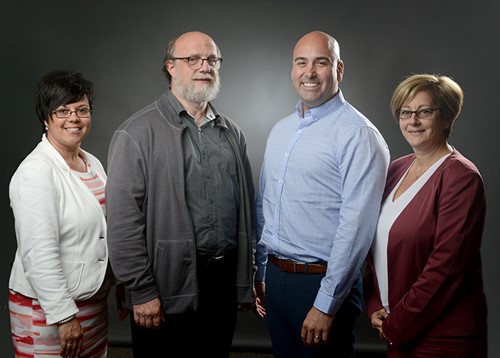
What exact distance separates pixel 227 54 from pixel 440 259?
2274 mm

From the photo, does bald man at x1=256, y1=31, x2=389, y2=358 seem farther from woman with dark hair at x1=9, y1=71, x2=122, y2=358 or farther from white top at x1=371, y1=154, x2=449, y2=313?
woman with dark hair at x1=9, y1=71, x2=122, y2=358

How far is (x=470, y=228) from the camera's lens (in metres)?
1.98

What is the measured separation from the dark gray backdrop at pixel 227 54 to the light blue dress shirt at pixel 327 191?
1319 mm

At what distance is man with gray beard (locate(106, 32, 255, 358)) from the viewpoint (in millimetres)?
2344

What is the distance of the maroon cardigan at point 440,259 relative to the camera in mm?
1976

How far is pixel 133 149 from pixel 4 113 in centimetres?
190

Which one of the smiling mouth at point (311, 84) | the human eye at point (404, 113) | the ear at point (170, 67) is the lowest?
the human eye at point (404, 113)

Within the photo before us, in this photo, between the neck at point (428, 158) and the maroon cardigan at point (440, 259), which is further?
the neck at point (428, 158)

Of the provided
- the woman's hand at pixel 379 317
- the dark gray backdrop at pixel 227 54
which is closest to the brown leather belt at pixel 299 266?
the woman's hand at pixel 379 317

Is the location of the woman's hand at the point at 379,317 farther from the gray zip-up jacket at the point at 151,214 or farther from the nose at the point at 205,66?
the nose at the point at 205,66

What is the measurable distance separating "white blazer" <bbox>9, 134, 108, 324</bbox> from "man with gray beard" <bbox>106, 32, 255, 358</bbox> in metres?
0.09

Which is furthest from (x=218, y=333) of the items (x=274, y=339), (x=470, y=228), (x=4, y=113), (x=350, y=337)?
(x=4, y=113)

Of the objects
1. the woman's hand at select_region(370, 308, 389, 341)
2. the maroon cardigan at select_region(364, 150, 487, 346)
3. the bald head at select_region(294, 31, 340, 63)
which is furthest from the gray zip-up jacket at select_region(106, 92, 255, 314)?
the maroon cardigan at select_region(364, 150, 487, 346)

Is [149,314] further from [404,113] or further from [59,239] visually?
[404,113]
